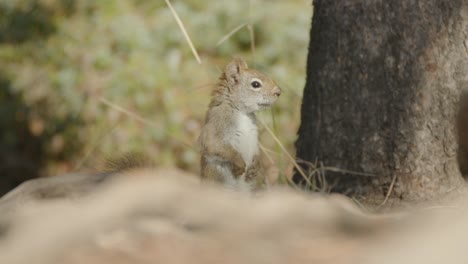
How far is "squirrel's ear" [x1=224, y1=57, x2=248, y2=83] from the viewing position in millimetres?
3996

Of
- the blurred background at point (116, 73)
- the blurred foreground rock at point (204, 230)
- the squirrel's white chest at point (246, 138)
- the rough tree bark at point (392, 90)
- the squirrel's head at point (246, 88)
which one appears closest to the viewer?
the blurred foreground rock at point (204, 230)

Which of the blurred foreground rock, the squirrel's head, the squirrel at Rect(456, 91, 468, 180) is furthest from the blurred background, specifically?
the blurred foreground rock

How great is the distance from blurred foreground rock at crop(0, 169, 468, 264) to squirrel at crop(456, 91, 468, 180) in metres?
1.87

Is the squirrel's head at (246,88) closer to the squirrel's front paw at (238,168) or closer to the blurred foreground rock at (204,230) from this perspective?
the squirrel's front paw at (238,168)

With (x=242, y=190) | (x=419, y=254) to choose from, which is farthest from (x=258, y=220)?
(x=242, y=190)

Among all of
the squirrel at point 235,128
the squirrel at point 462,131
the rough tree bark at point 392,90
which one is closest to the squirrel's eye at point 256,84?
the squirrel at point 235,128

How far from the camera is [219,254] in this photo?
1.87m

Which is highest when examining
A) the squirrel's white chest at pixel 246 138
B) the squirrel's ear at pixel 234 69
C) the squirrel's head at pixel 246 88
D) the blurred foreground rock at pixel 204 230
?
the squirrel's ear at pixel 234 69

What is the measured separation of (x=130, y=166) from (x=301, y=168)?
867 mm

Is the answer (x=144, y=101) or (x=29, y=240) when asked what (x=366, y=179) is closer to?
(x=29, y=240)

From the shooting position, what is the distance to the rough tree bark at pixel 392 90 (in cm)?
371

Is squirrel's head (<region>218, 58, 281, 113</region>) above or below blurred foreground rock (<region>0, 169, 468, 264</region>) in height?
above

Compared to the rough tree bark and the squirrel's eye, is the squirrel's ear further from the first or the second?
the rough tree bark

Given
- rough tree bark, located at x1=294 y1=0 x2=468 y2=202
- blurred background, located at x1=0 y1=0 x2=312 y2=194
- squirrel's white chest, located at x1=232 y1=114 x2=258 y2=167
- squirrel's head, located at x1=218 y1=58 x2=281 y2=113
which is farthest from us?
blurred background, located at x1=0 y1=0 x2=312 y2=194
